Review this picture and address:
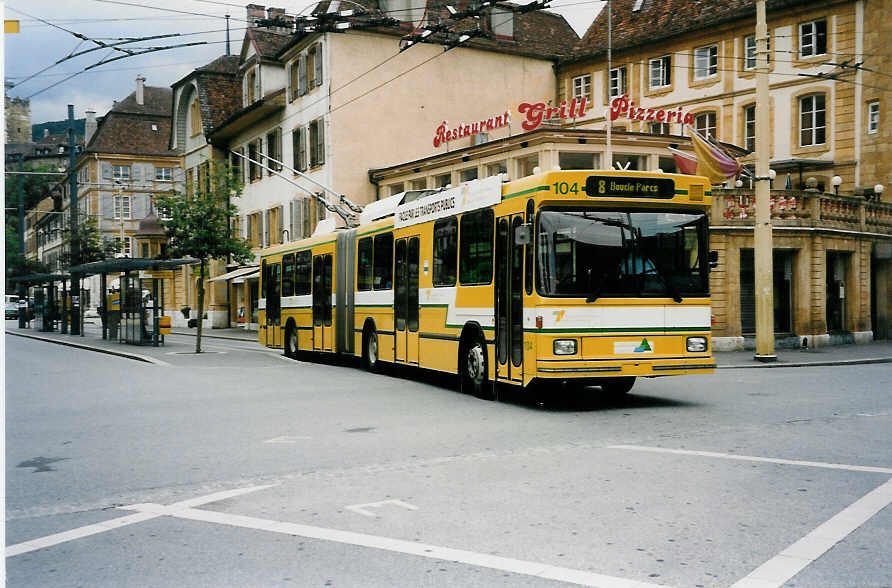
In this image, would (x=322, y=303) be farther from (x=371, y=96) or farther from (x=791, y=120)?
(x=791, y=120)

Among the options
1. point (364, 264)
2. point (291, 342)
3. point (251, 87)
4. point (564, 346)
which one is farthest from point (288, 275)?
point (251, 87)

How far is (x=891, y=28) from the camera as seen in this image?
114 ft

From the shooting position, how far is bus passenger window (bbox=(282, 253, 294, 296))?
81.8 ft

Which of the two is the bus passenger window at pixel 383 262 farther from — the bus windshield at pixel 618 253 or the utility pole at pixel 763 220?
the utility pole at pixel 763 220

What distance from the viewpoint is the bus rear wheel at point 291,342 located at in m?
24.9

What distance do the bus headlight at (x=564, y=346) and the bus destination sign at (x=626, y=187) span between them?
188 centimetres

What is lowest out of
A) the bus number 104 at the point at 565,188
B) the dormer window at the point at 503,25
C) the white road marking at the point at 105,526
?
the white road marking at the point at 105,526

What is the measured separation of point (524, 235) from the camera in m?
12.3

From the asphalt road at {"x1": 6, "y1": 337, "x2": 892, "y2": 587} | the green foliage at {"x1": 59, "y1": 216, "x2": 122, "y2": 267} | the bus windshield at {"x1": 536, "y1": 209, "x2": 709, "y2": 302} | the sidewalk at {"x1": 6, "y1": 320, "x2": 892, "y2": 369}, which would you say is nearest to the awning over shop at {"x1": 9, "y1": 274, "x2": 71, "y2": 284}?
the green foliage at {"x1": 59, "y1": 216, "x2": 122, "y2": 267}

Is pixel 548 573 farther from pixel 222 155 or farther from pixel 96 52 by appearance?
pixel 222 155

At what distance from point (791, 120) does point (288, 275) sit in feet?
73.2

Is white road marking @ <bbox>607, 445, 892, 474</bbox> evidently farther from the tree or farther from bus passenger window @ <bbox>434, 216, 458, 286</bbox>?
the tree

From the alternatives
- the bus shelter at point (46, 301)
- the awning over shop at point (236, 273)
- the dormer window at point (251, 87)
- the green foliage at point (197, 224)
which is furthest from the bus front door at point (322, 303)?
the dormer window at point (251, 87)

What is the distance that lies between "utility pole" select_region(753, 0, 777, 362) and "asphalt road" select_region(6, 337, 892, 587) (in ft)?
26.1
